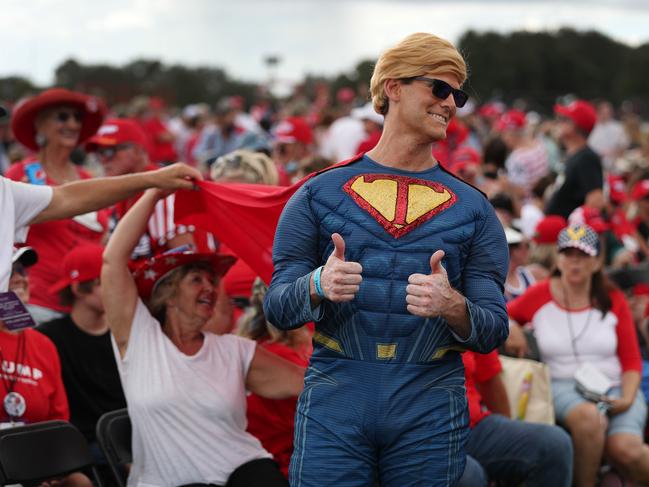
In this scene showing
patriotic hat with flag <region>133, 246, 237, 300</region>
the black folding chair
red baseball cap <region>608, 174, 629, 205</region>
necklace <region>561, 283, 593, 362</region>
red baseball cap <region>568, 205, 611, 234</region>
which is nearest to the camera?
the black folding chair

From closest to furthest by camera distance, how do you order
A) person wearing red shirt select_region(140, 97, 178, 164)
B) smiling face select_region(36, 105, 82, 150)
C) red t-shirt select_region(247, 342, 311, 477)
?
red t-shirt select_region(247, 342, 311, 477), smiling face select_region(36, 105, 82, 150), person wearing red shirt select_region(140, 97, 178, 164)

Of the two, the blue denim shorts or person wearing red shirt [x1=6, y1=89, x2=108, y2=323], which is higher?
person wearing red shirt [x1=6, y1=89, x2=108, y2=323]

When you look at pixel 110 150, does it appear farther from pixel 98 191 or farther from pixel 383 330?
pixel 383 330

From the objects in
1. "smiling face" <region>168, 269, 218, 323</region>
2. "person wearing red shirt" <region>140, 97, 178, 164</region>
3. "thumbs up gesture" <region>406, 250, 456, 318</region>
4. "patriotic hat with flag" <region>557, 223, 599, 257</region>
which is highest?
"person wearing red shirt" <region>140, 97, 178, 164</region>

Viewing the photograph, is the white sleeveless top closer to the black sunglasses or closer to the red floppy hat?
the black sunglasses

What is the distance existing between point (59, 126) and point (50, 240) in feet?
3.21

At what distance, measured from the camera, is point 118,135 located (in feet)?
21.1

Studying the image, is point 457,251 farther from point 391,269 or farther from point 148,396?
point 148,396

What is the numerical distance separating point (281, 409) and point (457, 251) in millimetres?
1775

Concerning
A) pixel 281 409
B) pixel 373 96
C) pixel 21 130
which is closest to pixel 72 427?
pixel 281 409

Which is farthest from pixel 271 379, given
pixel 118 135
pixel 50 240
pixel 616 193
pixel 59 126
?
pixel 616 193

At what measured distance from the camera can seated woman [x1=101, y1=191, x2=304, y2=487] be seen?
158 inches

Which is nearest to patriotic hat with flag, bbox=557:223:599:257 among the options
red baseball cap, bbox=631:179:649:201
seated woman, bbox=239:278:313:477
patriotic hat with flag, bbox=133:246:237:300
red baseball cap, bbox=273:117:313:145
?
seated woman, bbox=239:278:313:477

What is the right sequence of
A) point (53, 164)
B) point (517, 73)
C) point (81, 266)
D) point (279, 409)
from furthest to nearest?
point (517, 73), point (53, 164), point (81, 266), point (279, 409)
